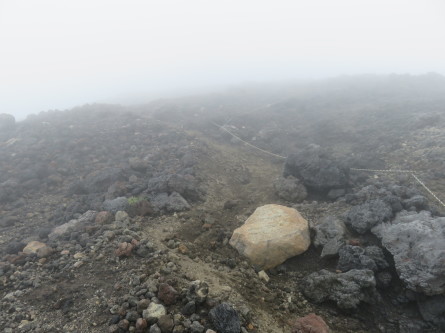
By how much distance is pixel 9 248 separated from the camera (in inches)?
286

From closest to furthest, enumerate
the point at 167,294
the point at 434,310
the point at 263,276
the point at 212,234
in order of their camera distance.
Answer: the point at 167,294 < the point at 434,310 < the point at 263,276 < the point at 212,234

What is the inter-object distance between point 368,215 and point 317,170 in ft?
10.7

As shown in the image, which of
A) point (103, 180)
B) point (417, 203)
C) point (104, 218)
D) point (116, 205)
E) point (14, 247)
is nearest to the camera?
point (14, 247)

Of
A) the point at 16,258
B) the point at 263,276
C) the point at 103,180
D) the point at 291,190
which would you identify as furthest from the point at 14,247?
the point at 291,190

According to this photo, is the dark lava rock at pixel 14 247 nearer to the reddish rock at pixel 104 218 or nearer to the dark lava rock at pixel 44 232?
the dark lava rock at pixel 44 232

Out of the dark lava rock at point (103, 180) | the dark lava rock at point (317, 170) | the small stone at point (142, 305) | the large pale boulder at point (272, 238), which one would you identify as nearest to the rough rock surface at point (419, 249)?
the large pale boulder at point (272, 238)

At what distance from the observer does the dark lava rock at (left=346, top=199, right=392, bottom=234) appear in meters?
6.98

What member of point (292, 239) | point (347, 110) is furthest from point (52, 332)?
point (347, 110)

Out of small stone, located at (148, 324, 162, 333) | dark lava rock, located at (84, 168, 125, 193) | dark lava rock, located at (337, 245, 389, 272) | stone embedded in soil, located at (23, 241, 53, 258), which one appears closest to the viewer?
small stone, located at (148, 324, 162, 333)

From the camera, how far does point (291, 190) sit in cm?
987

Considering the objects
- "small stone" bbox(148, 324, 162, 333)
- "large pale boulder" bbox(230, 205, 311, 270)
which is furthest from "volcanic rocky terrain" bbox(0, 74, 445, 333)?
"large pale boulder" bbox(230, 205, 311, 270)

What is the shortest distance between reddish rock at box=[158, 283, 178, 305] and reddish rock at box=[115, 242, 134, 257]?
1.59 meters

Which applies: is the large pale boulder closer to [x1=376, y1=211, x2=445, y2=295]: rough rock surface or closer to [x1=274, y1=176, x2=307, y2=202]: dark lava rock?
[x1=376, y1=211, x2=445, y2=295]: rough rock surface

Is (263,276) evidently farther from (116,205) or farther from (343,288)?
(116,205)
